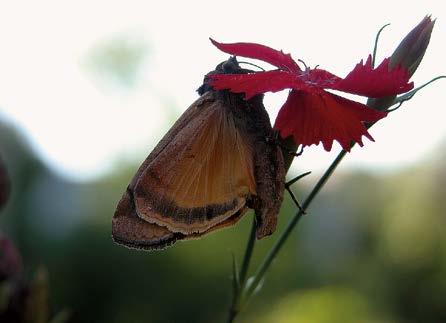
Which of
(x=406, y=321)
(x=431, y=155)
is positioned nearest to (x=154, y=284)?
(x=406, y=321)

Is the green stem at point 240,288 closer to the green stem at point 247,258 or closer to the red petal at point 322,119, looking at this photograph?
the green stem at point 247,258

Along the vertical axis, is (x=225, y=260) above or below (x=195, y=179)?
below

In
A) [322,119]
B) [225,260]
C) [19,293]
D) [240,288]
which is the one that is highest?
[322,119]

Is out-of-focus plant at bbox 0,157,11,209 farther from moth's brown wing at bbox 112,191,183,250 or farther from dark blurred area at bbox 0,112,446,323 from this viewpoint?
dark blurred area at bbox 0,112,446,323

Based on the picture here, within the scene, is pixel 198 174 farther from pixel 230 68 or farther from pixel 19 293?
pixel 19 293

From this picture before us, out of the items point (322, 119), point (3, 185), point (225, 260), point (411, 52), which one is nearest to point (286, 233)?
point (322, 119)

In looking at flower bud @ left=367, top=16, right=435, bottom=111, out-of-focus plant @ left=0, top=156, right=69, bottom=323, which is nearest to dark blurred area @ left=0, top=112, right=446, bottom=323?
flower bud @ left=367, top=16, right=435, bottom=111
